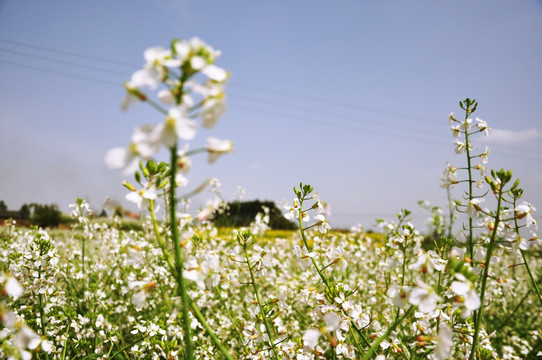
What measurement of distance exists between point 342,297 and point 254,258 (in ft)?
1.84

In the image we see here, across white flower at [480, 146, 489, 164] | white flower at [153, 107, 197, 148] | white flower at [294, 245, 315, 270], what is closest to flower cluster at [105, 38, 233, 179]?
white flower at [153, 107, 197, 148]

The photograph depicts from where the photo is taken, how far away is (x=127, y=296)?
14.5 ft

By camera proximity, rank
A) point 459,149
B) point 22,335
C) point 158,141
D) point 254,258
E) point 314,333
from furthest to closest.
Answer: point 459,149 < point 254,258 < point 314,333 < point 22,335 < point 158,141

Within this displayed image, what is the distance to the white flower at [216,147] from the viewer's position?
97 cm

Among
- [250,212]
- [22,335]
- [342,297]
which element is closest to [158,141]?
[22,335]

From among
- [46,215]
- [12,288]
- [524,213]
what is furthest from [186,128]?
[46,215]

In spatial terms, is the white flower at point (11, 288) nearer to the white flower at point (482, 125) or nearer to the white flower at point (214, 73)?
the white flower at point (214, 73)

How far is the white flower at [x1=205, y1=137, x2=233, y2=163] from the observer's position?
0.97 meters

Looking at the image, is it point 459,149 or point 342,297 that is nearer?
point 342,297

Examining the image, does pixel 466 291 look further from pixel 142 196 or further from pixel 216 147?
pixel 142 196

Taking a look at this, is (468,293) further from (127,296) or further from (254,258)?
(127,296)

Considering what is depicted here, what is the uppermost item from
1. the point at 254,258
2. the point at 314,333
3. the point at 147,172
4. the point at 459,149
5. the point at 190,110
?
the point at 459,149

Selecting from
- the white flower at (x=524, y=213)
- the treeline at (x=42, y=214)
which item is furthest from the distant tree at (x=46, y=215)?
the white flower at (x=524, y=213)

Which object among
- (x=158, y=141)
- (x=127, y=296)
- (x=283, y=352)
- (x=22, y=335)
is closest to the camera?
(x=158, y=141)
